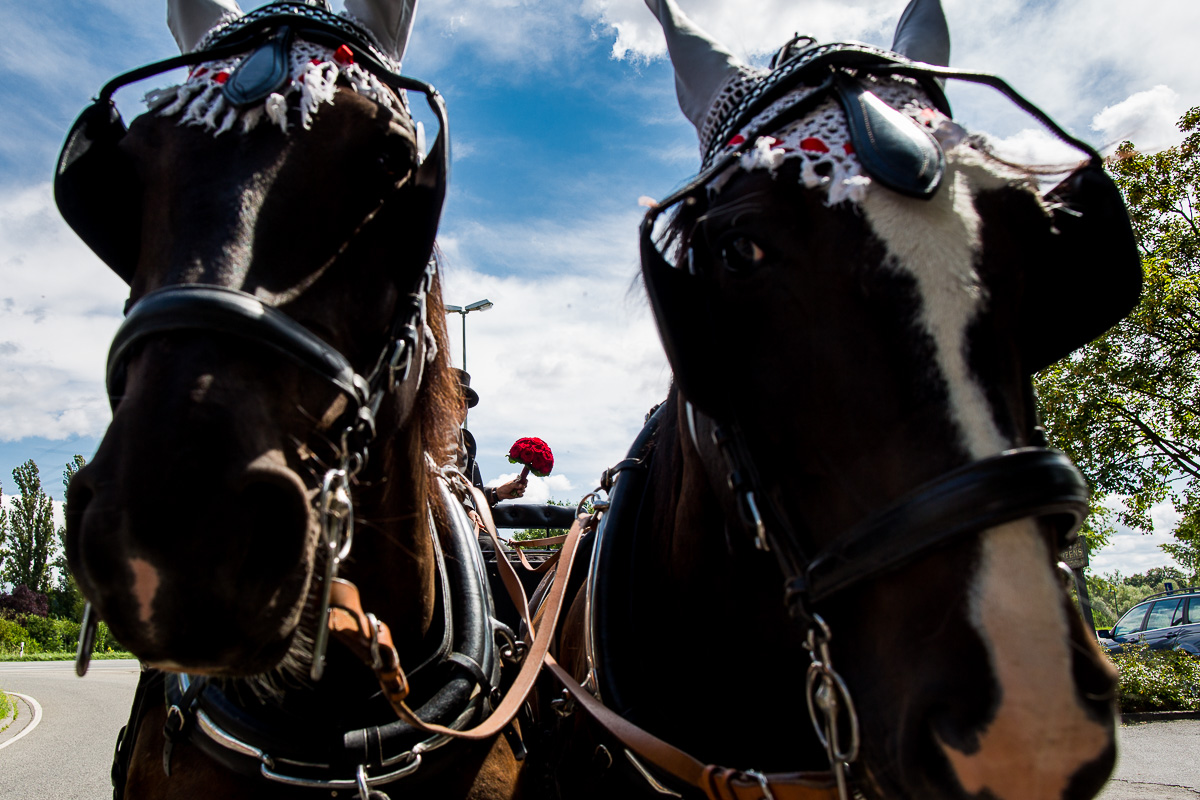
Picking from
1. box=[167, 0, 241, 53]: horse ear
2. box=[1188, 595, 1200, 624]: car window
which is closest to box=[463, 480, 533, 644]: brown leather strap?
box=[167, 0, 241, 53]: horse ear

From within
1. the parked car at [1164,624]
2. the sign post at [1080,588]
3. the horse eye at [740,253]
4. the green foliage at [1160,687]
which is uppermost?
the horse eye at [740,253]

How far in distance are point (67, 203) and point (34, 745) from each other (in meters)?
11.7

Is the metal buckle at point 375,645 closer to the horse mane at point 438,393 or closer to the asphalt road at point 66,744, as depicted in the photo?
the horse mane at point 438,393

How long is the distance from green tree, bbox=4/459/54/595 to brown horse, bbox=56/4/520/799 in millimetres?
57096

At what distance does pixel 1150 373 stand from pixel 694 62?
1377 centimetres

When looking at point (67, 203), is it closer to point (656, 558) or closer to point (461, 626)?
point (461, 626)

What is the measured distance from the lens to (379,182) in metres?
1.73

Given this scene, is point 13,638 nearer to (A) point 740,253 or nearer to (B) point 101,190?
(B) point 101,190

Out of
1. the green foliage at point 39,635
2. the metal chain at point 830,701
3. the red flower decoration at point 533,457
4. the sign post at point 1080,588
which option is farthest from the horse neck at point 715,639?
the green foliage at point 39,635

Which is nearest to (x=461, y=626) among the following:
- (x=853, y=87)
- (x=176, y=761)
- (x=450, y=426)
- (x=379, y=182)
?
(x=450, y=426)

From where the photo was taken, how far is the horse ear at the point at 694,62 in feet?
6.72

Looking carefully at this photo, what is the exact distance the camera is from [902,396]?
1231mm

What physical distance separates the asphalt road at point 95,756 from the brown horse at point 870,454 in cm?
386

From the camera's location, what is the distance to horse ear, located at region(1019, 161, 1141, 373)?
1.61 metres
